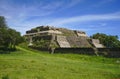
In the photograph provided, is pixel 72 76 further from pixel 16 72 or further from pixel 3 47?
pixel 3 47

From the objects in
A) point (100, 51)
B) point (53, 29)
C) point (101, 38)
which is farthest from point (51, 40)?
point (101, 38)

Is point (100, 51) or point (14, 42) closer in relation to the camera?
point (100, 51)

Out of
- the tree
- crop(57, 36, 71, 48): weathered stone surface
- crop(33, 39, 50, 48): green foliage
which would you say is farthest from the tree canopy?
the tree

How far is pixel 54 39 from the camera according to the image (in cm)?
6525

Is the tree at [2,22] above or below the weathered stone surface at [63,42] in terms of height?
above

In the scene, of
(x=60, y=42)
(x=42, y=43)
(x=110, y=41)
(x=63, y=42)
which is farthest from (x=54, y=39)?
(x=110, y=41)

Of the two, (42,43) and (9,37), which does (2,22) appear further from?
(9,37)

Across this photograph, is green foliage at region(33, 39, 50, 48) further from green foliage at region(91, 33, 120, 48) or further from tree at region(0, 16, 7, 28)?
green foliage at region(91, 33, 120, 48)

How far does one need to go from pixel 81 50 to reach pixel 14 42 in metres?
14.8

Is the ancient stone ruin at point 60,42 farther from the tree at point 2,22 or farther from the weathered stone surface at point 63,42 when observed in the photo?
the tree at point 2,22

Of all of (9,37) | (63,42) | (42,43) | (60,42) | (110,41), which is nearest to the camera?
(9,37)

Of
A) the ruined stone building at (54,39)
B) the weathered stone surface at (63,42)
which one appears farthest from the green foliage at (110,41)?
the weathered stone surface at (63,42)

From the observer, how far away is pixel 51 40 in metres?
64.6

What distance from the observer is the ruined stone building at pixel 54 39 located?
6438 centimetres
